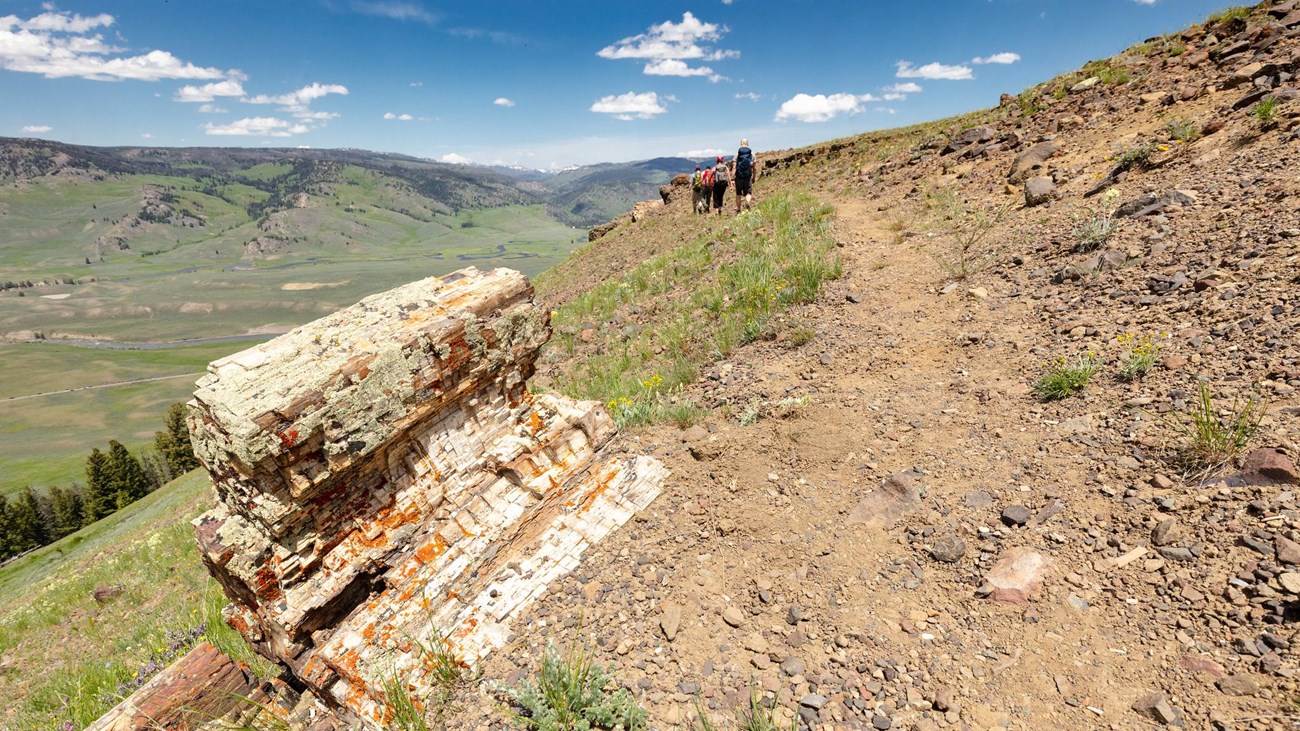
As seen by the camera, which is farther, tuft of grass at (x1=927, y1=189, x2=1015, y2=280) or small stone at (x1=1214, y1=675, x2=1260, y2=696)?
tuft of grass at (x1=927, y1=189, x2=1015, y2=280)

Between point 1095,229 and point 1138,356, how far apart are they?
14.5ft

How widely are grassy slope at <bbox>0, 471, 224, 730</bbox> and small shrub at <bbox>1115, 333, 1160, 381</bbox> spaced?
12364 millimetres

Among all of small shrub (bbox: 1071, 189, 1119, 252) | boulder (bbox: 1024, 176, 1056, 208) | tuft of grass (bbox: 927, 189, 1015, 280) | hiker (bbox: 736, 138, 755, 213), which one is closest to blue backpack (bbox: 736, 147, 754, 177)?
hiker (bbox: 736, 138, 755, 213)

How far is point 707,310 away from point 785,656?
9611 mm

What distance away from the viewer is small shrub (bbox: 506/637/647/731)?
415cm

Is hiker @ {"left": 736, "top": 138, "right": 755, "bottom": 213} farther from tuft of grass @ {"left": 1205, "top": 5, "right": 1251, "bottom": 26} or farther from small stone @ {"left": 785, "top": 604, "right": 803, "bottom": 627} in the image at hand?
small stone @ {"left": 785, "top": 604, "right": 803, "bottom": 627}

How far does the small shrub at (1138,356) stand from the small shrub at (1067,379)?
0.27 metres

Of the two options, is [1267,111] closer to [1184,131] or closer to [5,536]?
[1184,131]

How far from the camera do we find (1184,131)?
467 inches

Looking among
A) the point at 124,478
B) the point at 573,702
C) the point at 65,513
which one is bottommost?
the point at 65,513

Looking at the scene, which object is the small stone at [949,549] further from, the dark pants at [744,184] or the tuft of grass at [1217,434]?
the dark pants at [744,184]

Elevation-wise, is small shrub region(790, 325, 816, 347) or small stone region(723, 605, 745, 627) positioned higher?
small shrub region(790, 325, 816, 347)

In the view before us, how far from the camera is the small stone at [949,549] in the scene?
4.98 metres

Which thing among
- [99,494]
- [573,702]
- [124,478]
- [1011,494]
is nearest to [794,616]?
[573,702]
